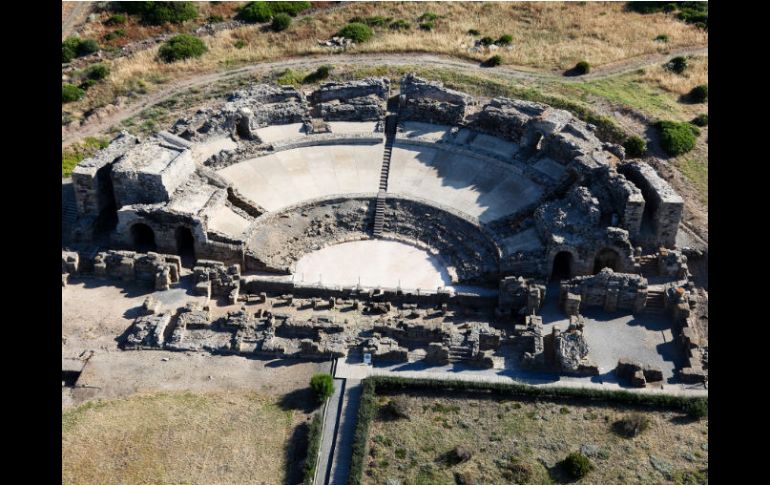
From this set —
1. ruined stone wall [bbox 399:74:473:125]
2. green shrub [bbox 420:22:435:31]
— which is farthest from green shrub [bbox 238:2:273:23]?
ruined stone wall [bbox 399:74:473:125]

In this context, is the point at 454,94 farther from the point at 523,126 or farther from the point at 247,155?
the point at 247,155

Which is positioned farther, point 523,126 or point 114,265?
point 523,126

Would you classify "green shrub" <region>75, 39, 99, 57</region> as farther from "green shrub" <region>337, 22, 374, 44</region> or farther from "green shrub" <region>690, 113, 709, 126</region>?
"green shrub" <region>690, 113, 709, 126</region>

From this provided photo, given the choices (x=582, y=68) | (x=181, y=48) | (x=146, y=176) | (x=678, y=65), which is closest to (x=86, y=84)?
(x=181, y=48)

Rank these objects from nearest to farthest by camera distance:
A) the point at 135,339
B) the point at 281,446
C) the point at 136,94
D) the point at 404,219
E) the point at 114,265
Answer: the point at 281,446, the point at 135,339, the point at 114,265, the point at 404,219, the point at 136,94

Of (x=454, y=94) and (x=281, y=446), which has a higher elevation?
(x=454, y=94)

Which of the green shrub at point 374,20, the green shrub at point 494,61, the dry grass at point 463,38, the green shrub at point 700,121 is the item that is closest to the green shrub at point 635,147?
the green shrub at point 700,121

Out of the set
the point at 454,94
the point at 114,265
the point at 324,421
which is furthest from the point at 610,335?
the point at 114,265
